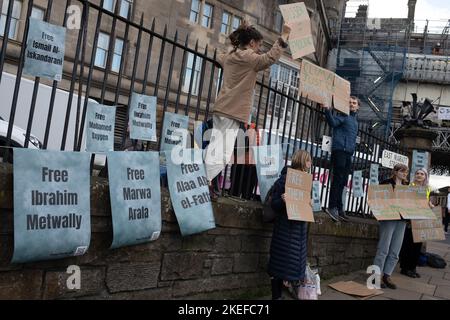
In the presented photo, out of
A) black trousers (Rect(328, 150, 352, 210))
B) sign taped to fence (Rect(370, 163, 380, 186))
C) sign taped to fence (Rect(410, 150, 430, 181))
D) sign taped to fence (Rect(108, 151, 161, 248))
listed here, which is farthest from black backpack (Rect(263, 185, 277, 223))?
sign taped to fence (Rect(410, 150, 430, 181))

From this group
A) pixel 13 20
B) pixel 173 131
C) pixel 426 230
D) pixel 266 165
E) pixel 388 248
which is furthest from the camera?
pixel 13 20

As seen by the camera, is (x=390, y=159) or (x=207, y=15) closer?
(x=390, y=159)

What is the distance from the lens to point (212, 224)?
→ 417 centimetres

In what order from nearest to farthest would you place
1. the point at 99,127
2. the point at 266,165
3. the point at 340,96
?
the point at 99,127 → the point at 266,165 → the point at 340,96

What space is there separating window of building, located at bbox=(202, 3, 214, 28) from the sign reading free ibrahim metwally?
20.2 meters

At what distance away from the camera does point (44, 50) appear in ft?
10.3

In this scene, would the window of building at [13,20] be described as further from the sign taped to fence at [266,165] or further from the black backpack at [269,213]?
the black backpack at [269,213]

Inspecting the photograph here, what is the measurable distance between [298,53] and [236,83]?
811 mm

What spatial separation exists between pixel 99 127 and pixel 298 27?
2364mm

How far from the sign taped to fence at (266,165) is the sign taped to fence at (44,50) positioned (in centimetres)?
260

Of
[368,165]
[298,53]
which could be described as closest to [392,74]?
[368,165]

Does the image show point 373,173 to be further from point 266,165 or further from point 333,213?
point 266,165

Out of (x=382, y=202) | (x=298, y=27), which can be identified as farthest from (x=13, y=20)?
(x=382, y=202)

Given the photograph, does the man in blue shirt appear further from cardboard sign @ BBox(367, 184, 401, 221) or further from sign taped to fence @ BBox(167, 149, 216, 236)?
sign taped to fence @ BBox(167, 149, 216, 236)
